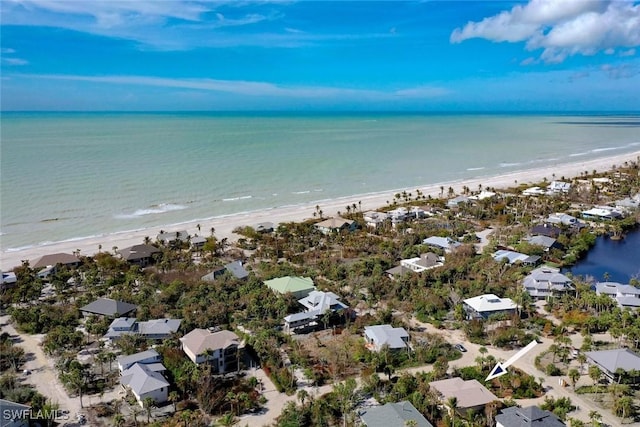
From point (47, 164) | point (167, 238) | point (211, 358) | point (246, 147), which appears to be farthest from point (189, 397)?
point (246, 147)

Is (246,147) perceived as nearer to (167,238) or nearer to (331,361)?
(167,238)

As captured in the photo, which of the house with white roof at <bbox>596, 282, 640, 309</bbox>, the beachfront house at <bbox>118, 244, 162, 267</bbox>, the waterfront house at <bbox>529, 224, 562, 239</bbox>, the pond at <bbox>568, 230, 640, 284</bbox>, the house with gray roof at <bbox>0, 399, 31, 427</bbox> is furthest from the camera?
the waterfront house at <bbox>529, 224, 562, 239</bbox>

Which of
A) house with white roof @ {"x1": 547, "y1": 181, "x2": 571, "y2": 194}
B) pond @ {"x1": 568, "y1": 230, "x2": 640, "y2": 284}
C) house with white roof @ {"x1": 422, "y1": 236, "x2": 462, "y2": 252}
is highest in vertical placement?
house with white roof @ {"x1": 547, "y1": 181, "x2": 571, "y2": 194}

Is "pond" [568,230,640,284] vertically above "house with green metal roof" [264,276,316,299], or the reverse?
"house with green metal roof" [264,276,316,299]

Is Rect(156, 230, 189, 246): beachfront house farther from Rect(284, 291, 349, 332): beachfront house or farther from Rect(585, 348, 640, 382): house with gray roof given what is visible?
Rect(585, 348, 640, 382): house with gray roof

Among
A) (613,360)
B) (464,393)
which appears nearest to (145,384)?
(464,393)

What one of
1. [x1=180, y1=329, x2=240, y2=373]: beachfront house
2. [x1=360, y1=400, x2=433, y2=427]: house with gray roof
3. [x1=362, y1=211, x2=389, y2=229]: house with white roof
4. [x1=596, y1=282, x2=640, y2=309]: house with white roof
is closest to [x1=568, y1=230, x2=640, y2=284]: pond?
[x1=596, y1=282, x2=640, y2=309]: house with white roof
